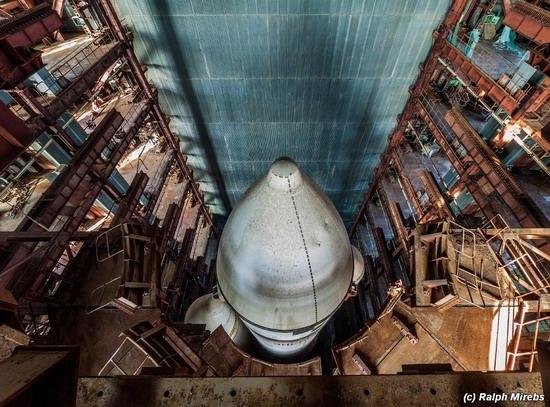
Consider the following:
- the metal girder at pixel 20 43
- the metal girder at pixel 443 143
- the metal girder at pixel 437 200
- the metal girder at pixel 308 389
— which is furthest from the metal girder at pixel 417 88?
the metal girder at pixel 20 43

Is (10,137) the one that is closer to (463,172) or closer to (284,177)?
(284,177)

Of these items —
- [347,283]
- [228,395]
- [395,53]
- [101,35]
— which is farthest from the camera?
[395,53]

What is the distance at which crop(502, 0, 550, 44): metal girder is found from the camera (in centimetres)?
890

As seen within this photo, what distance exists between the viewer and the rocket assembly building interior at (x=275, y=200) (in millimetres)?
5961

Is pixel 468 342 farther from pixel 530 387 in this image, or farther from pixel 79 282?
pixel 79 282

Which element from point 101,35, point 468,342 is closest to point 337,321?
point 468,342

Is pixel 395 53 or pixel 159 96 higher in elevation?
pixel 395 53

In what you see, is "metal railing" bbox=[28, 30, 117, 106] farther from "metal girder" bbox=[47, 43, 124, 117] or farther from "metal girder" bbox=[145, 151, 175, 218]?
"metal girder" bbox=[145, 151, 175, 218]

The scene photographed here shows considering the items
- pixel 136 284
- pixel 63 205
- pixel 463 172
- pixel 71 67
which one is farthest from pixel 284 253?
pixel 71 67

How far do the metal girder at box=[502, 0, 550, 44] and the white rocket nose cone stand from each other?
10809mm

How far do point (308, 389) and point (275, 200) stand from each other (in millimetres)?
3701

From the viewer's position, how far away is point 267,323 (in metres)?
7.23

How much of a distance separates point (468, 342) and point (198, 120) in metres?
19.1

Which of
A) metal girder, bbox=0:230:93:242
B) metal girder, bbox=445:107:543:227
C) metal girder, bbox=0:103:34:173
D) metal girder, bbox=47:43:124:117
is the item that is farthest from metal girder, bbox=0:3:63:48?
metal girder, bbox=445:107:543:227
